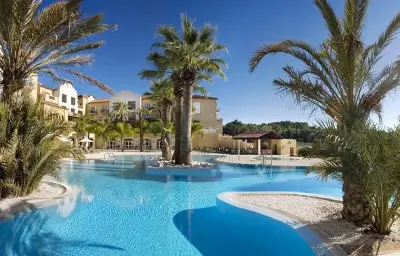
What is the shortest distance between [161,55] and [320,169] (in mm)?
14326

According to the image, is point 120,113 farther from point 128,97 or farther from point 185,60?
point 185,60

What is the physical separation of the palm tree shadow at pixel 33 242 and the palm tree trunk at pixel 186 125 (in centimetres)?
1171

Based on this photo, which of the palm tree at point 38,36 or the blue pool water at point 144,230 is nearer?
the blue pool water at point 144,230

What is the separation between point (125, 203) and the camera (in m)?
9.31

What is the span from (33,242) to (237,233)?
411 cm

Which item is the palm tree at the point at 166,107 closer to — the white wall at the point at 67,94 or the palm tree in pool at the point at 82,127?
the palm tree in pool at the point at 82,127

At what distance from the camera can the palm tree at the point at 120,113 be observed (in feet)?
161

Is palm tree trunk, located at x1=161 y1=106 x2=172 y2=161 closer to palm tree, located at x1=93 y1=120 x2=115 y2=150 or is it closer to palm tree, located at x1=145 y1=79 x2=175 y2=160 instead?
palm tree, located at x1=145 y1=79 x2=175 y2=160

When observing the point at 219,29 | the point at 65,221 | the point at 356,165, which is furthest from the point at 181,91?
the point at 356,165

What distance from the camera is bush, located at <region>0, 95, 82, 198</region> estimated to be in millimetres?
7742

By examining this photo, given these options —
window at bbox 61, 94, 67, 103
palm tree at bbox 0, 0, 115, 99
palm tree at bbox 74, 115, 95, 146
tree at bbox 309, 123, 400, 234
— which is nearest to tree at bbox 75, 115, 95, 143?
palm tree at bbox 74, 115, 95, 146

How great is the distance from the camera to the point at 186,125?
18.2 meters

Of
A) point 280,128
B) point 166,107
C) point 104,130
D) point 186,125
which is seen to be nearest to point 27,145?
point 186,125

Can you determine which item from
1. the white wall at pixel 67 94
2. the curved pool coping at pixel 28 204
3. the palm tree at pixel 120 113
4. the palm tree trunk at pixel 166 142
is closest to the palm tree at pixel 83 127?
the palm tree at pixel 120 113
